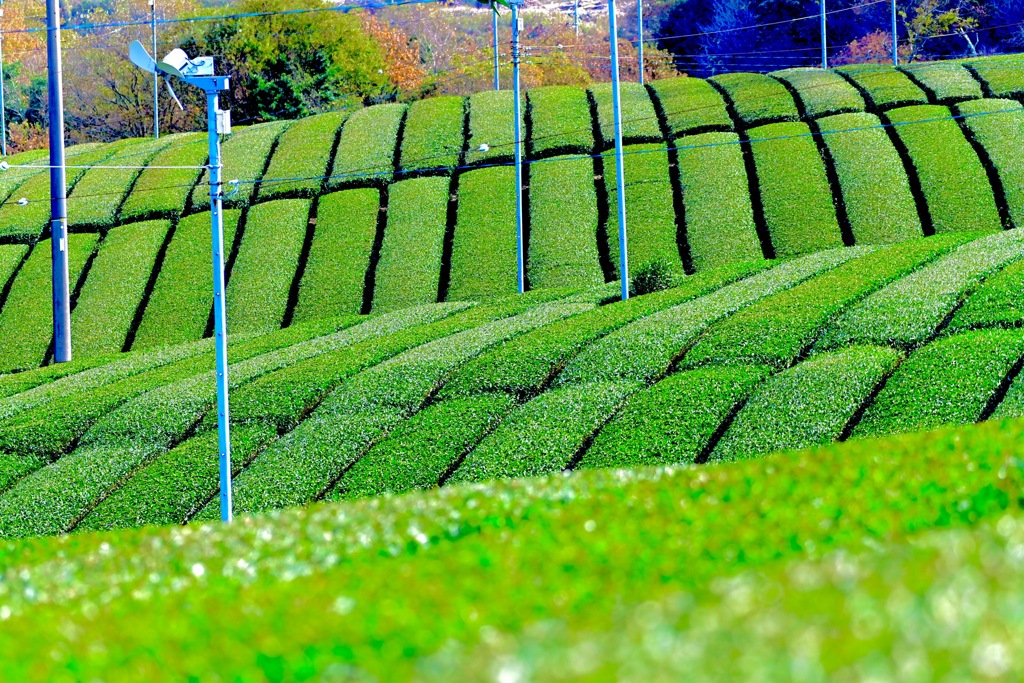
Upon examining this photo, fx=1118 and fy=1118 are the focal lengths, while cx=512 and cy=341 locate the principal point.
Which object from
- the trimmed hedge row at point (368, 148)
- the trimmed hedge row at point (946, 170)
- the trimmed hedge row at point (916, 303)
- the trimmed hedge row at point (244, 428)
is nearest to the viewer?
the trimmed hedge row at point (244, 428)

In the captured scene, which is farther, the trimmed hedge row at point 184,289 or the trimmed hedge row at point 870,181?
the trimmed hedge row at point 184,289

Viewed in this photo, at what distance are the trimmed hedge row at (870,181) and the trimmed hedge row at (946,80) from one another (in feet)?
12.6

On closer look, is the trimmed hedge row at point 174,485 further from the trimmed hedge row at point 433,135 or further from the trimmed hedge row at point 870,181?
the trimmed hedge row at point 433,135

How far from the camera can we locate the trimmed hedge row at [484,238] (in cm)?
4475

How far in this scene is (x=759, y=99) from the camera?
55875 millimetres

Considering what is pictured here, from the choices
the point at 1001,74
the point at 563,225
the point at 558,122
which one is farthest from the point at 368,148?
the point at 1001,74

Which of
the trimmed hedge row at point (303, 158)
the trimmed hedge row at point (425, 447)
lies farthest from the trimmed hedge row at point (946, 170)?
the trimmed hedge row at point (303, 158)

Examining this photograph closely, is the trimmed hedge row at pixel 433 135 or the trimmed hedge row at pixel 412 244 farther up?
the trimmed hedge row at pixel 433 135

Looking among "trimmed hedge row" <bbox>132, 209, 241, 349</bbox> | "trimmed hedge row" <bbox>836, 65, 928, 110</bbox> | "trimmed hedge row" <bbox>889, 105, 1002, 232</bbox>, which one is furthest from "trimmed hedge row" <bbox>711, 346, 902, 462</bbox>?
"trimmed hedge row" <bbox>836, 65, 928, 110</bbox>

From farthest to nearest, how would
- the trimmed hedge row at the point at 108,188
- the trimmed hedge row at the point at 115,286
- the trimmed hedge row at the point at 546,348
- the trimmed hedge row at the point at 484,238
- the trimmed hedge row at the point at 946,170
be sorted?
the trimmed hedge row at the point at 108,188 → the trimmed hedge row at the point at 115,286 → the trimmed hedge row at the point at 484,238 → the trimmed hedge row at the point at 946,170 → the trimmed hedge row at the point at 546,348

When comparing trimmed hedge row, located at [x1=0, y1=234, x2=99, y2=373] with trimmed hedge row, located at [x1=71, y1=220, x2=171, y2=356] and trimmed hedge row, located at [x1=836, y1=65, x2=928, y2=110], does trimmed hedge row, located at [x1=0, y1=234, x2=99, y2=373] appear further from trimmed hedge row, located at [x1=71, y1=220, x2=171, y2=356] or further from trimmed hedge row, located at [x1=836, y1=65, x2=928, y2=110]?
trimmed hedge row, located at [x1=836, y1=65, x2=928, y2=110]

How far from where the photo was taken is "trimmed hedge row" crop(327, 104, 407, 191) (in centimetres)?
5425

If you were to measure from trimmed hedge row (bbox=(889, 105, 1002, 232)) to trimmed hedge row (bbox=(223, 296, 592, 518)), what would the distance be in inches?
739

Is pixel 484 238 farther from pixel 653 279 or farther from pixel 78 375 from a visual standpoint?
pixel 78 375
